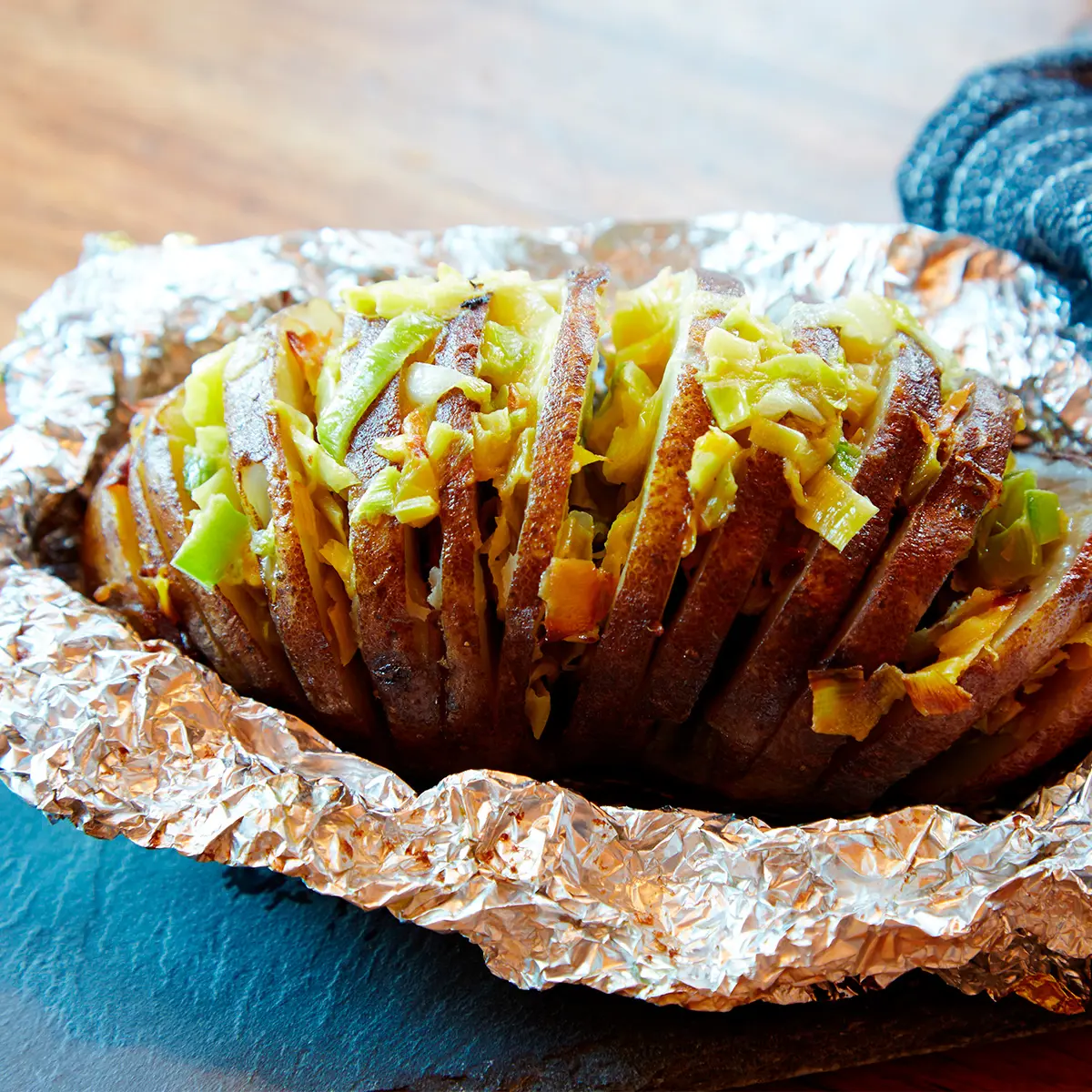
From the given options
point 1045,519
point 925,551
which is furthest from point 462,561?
point 1045,519

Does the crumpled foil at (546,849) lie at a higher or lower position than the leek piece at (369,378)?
lower

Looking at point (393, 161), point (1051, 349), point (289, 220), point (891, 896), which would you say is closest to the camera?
point (891, 896)

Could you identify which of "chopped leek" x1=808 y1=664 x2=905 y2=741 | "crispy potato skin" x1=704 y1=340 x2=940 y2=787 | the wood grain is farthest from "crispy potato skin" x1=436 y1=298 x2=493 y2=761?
the wood grain

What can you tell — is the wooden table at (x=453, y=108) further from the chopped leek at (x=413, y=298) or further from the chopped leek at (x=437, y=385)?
the chopped leek at (x=437, y=385)

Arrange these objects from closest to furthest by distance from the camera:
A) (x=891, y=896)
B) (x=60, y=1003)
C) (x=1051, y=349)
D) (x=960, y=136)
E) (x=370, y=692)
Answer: (x=891, y=896) < (x=60, y=1003) < (x=370, y=692) < (x=1051, y=349) < (x=960, y=136)

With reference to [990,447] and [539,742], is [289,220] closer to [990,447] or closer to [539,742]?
[539,742]

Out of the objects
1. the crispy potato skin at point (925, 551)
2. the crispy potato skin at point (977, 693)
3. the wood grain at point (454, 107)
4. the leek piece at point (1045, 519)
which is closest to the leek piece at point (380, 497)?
the crispy potato skin at point (925, 551)

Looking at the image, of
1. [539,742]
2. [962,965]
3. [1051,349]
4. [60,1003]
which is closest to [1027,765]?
[962,965]
